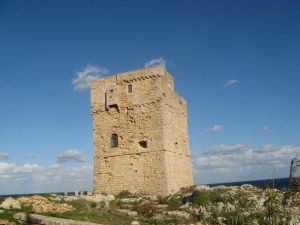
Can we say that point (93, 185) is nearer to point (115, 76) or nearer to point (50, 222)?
point (115, 76)

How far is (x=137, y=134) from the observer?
64.3 ft

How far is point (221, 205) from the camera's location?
1521 cm

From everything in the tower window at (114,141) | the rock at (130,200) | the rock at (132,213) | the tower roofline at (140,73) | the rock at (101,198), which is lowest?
the rock at (132,213)

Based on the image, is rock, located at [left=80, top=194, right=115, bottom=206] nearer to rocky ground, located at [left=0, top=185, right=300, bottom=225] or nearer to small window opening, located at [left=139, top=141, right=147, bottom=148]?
rocky ground, located at [left=0, top=185, right=300, bottom=225]

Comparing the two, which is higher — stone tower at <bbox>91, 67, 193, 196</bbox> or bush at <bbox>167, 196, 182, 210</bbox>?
stone tower at <bbox>91, 67, 193, 196</bbox>

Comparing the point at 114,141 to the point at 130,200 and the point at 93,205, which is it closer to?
the point at 130,200

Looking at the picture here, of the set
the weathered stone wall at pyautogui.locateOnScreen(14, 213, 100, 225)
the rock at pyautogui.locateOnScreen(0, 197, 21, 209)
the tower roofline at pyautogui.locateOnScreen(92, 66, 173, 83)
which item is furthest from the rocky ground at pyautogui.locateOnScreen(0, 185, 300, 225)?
the tower roofline at pyautogui.locateOnScreen(92, 66, 173, 83)

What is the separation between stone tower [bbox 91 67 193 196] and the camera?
18.9 meters

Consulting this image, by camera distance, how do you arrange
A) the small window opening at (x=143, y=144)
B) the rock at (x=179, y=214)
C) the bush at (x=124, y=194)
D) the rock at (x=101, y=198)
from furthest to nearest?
1. the small window opening at (x=143, y=144)
2. the bush at (x=124, y=194)
3. the rock at (x=101, y=198)
4. the rock at (x=179, y=214)

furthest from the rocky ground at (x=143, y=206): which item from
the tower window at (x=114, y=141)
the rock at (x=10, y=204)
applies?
the tower window at (x=114, y=141)

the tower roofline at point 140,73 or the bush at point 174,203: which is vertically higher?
the tower roofline at point 140,73

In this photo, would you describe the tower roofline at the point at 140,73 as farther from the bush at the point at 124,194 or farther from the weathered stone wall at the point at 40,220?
the weathered stone wall at the point at 40,220

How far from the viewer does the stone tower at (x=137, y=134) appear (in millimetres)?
18875

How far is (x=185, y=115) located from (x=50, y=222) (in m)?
14.9
